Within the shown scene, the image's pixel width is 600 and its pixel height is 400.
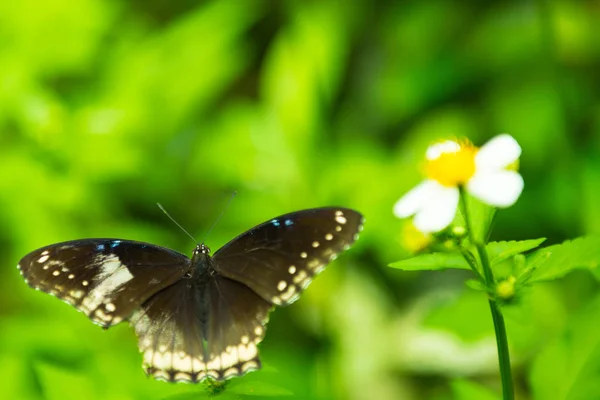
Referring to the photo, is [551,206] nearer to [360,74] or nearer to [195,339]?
[360,74]

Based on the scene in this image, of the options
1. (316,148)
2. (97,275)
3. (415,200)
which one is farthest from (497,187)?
(316,148)

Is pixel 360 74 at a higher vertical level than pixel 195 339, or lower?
higher

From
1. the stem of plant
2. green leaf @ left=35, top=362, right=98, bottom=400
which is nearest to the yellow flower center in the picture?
the stem of plant

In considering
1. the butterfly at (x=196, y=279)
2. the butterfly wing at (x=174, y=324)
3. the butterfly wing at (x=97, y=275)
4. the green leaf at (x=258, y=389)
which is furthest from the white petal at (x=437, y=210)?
the butterfly wing at (x=97, y=275)

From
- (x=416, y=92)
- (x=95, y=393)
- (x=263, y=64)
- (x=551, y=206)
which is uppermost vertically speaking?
(x=263, y=64)

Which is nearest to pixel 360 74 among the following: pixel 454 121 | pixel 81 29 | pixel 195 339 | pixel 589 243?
pixel 454 121

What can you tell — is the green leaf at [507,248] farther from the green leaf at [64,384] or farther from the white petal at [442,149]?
the green leaf at [64,384]

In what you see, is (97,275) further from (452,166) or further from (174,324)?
(452,166)
